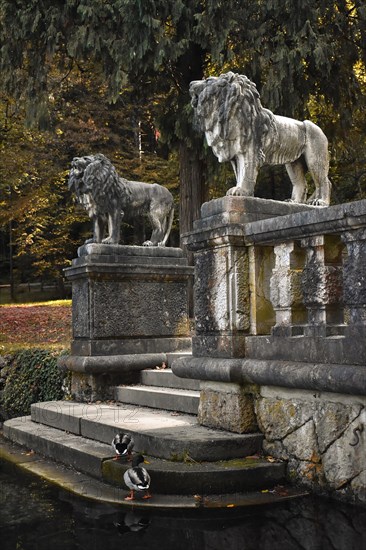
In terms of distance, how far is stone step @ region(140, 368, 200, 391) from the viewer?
290 inches

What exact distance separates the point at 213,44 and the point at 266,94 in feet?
4.07

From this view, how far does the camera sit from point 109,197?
8742mm

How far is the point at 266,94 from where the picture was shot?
11.9 m

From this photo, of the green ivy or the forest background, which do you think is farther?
the forest background

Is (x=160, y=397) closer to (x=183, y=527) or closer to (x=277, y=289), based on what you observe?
(x=277, y=289)

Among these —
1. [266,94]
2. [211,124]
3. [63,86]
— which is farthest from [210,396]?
[63,86]

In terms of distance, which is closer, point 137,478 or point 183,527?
point 183,527

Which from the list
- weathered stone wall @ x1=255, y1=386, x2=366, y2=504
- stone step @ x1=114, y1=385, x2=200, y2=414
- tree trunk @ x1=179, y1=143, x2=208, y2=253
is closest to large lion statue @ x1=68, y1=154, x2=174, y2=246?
stone step @ x1=114, y1=385, x2=200, y2=414

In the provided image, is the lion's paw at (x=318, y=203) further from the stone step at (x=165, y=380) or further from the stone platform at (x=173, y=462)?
the stone platform at (x=173, y=462)

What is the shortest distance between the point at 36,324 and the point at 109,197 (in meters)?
10.6

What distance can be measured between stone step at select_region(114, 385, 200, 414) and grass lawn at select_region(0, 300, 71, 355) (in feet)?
23.2

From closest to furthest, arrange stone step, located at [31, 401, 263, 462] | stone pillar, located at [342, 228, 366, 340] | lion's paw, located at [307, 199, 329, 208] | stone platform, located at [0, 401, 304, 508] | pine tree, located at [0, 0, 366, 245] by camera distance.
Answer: stone pillar, located at [342, 228, 366, 340] → stone platform, located at [0, 401, 304, 508] → stone step, located at [31, 401, 263, 462] → lion's paw, located at [307, 199, 329, 208] → pine tree, located at [0, 0, 366, 245]

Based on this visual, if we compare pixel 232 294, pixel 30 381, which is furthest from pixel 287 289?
pixel 30 381

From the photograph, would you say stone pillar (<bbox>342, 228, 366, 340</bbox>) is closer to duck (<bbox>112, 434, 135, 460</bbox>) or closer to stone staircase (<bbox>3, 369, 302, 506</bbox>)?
stone staircase (<bbox>3, 369, 302, 506</bbox>)
